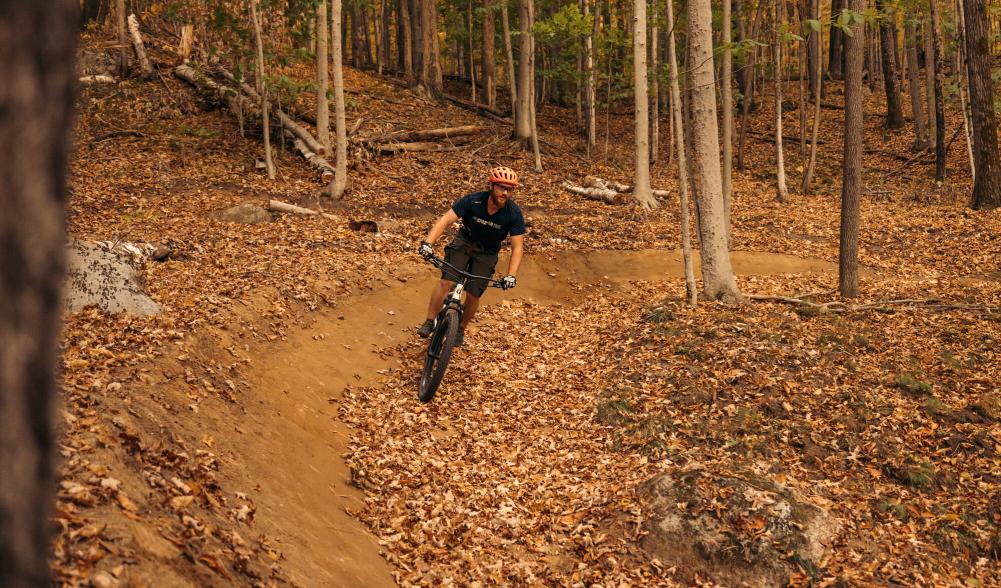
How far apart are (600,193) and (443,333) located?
1204cm

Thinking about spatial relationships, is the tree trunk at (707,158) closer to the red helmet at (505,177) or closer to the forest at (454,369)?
the forest at (454,369)

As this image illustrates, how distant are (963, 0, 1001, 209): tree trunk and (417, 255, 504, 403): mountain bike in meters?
14.9

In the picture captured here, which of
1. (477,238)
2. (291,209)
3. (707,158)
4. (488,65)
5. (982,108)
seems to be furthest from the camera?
(488,65)

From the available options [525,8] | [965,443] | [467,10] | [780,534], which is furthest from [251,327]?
[467,10]

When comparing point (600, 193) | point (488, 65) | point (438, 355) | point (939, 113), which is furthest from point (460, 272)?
point (488, 65)

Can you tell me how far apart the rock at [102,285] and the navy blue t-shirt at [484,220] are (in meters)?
3.61

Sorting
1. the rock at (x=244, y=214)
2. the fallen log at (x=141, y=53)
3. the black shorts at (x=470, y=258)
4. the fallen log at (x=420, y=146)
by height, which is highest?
the fallen log at (x=141, y=53)

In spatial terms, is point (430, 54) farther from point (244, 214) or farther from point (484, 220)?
point (484, 220)

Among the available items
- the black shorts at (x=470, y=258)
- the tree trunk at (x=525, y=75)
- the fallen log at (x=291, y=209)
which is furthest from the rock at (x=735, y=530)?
the tree trunk at (x=525, y=75)

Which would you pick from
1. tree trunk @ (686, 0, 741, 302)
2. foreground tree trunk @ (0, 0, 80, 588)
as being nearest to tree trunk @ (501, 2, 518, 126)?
tree trunk @ (686, 0, 741, 302)

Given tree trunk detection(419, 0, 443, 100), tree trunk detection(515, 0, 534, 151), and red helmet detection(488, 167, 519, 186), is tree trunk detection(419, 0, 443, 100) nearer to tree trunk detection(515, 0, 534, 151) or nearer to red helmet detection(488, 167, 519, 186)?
tree trunk detection(515, 0, 534, 151)

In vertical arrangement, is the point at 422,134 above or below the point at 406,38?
below

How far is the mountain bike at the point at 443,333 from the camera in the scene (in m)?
7.97

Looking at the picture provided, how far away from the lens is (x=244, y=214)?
1327cm
